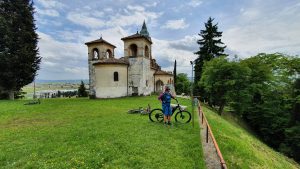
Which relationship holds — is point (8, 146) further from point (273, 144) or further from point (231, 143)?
point (273, 144)

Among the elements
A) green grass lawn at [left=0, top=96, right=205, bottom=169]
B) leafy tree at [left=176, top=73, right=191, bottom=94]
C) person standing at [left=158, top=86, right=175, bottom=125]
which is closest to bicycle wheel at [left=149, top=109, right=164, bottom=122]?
person standing at [left=158, top=86, right=175, bottom=125]

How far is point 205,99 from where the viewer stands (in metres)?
35.2

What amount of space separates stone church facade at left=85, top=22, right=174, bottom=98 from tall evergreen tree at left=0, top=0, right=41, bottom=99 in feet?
29.8

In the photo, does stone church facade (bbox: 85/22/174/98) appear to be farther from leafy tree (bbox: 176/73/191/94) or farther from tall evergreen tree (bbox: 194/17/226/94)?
leafy tree (bbox: 176/73/191/94)

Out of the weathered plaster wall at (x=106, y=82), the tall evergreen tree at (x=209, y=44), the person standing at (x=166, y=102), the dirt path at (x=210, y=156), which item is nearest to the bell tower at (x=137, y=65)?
the weathered plaster wall at (x=106, y=82)

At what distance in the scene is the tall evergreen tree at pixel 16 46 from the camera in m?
27.5

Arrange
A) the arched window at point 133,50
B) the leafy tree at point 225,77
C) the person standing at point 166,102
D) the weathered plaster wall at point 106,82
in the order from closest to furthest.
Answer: the person standing at point 166,102
the leafy tree at point 225,77
the weathered plaster wall at point 106,82
the arched window at point 133,50

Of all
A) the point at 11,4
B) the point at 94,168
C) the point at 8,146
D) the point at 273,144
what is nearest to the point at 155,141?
the point at 94,168

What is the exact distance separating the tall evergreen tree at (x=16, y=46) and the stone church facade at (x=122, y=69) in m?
9.07

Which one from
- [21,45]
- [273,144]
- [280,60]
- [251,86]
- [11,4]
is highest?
[11,4]

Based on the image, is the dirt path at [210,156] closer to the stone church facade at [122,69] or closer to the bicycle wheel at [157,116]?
the bicycle wheel at [157,116]

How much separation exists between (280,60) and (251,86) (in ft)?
28.9

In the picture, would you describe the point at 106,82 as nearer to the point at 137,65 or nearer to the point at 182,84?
the point at 137,65

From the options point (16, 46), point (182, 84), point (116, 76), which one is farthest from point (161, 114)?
point (182, 84)
